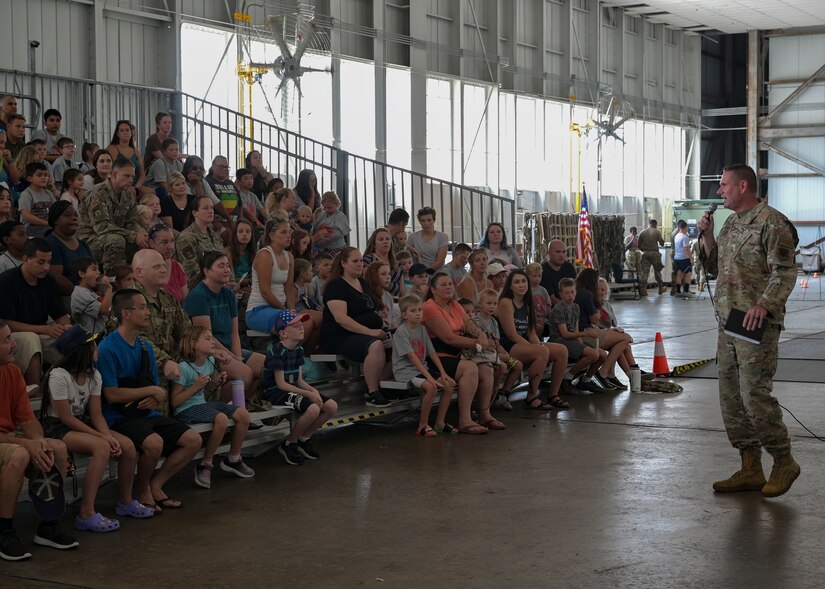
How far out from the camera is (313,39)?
68.8 ft

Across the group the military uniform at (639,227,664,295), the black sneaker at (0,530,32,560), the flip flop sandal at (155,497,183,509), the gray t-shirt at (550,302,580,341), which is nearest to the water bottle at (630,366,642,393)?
the gray t-shirt at (550,302,580,341)

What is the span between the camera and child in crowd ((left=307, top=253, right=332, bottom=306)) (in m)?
10.3

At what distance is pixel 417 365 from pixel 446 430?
0.68 metres

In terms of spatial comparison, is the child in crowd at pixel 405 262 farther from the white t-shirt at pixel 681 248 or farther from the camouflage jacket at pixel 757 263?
the white t-shirt at pixel 681 248

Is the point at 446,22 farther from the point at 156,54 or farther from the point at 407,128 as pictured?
the point at 156,54

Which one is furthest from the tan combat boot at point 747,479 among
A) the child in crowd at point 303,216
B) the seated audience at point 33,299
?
the child in crowd at point 303,216

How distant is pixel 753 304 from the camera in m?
6.75

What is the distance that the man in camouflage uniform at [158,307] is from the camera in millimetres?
7223

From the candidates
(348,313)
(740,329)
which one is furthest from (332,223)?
(740,329)

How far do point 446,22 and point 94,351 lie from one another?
21.6 metres

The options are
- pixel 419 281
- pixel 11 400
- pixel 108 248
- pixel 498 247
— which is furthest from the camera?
pixel 498 247

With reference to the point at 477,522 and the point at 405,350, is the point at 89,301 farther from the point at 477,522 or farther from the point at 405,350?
the point at 477,522

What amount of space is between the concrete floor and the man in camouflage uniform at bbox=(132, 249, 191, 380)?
36.5 inches

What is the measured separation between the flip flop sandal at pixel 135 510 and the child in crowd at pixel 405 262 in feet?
17.4
